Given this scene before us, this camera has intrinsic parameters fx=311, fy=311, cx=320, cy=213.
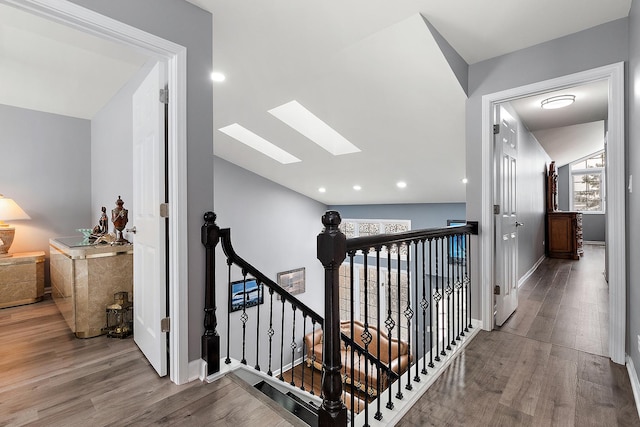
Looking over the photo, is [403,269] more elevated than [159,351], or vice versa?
[159,351]

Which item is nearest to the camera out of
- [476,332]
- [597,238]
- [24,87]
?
[476,332]

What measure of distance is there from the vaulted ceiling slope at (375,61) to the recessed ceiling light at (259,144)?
0.86ft

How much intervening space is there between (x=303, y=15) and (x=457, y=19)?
3.68 ft

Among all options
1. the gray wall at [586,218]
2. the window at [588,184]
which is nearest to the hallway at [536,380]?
the gray wall at [586,218]

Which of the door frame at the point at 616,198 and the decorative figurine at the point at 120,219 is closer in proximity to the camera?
the door frame at the point at 616,198

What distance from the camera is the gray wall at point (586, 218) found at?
27.5 feet

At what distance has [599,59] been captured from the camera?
2172 millimetres

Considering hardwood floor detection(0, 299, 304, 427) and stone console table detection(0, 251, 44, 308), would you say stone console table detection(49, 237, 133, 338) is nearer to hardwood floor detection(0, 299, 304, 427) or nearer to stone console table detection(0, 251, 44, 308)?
hardwood floor detection(0, 299, 304, 427)

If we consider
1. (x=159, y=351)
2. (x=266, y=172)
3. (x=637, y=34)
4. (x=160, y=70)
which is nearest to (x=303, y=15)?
(x=160, y=70)

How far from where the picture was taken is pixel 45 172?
146 inches

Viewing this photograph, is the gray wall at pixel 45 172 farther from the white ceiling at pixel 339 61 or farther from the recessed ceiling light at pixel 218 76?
the recessed ceiling light at pixel 218 76

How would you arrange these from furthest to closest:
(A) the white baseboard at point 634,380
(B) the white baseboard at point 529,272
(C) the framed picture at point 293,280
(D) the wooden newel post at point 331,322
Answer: (C) the framed picture at point 293,280 → (B) the white baseboard at point 529,272 → (A) the white baseboard at point 634,380 → (D) the wooden newel post at point 331,322

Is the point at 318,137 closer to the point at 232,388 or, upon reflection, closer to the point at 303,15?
the point at 303,15

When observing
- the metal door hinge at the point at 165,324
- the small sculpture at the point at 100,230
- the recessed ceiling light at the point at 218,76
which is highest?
the recessed ceiling light at the point at 218,76
